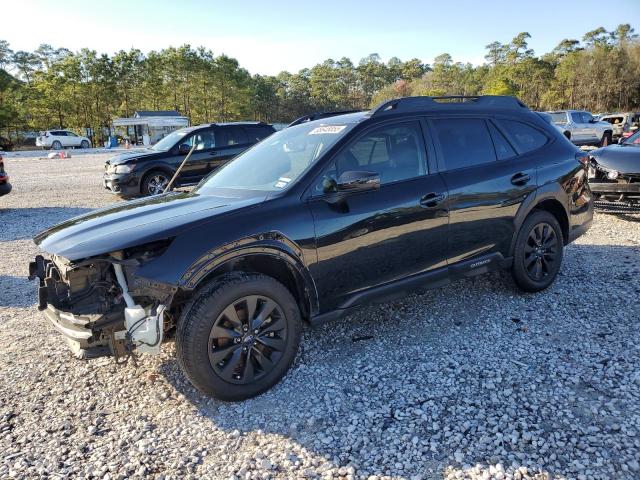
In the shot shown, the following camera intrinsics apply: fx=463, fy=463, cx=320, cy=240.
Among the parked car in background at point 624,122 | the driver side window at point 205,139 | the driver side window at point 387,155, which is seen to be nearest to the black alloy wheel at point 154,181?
the driver side window at point 205,139

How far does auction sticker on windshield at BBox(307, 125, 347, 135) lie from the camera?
11.8 feet

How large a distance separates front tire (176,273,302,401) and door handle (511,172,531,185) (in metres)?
2.40

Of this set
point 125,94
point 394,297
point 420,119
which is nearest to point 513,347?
point 394,297

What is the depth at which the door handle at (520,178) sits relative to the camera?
417cm

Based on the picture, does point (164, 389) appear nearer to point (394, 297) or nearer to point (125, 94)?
point (394, 297)

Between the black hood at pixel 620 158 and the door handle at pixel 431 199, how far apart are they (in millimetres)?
5253

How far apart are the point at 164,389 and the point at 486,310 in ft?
9.35

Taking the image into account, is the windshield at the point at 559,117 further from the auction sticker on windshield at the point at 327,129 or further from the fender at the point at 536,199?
the auction sticker on windshield at the point at 327,129

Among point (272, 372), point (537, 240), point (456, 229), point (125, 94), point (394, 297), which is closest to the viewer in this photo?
point (272, 372)

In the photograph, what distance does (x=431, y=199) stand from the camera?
362 centimetres

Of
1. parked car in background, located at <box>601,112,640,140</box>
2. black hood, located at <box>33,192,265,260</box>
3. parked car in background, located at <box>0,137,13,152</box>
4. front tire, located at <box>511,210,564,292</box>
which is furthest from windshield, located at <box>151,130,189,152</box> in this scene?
parked car in background, located at <box>0,137,13,152</box>

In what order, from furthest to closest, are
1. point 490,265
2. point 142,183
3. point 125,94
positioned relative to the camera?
point 125,94 < point 142,183 < point 490,265

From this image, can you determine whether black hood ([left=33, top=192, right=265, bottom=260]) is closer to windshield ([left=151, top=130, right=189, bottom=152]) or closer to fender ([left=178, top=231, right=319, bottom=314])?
fender ([left=178, top=231, right=319, bottom=314])

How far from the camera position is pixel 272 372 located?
3064 millimetres
